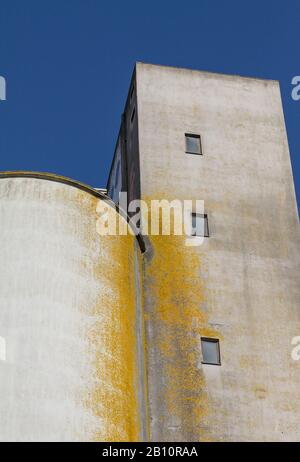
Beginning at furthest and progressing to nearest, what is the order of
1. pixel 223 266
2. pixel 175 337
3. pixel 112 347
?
1. pixel 223 266
2. pixel 175 337
3. pixel 112 347

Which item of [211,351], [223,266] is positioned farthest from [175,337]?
[223,266]

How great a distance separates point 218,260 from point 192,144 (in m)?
3.44

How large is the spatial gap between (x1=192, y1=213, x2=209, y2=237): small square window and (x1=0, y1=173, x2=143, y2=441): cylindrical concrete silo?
2.31 meters

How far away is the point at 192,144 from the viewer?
Answer: 2698 cm

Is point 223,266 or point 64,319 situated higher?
point 223,266

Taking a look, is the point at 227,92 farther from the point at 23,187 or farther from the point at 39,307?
the point at 39,307

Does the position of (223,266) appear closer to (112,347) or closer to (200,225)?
(200,225)

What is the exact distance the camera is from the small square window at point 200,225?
25312mm

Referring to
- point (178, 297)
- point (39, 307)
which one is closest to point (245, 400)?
point (178, 297)

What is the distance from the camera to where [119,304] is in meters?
22.0

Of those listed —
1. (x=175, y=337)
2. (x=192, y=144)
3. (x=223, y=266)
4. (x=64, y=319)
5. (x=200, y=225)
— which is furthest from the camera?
(x=192, y=144)

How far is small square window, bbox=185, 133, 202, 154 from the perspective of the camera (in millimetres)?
26834

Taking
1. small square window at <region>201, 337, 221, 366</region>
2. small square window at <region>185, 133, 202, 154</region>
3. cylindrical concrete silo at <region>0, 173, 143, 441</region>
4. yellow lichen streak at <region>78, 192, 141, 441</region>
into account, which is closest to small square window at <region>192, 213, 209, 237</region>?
small square window at <region>185, 133, 202, 154</region>

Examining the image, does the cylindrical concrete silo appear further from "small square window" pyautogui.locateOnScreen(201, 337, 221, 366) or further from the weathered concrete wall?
"small square window" pyautogui.locateOnScreen(201, 337, 221, 366)
